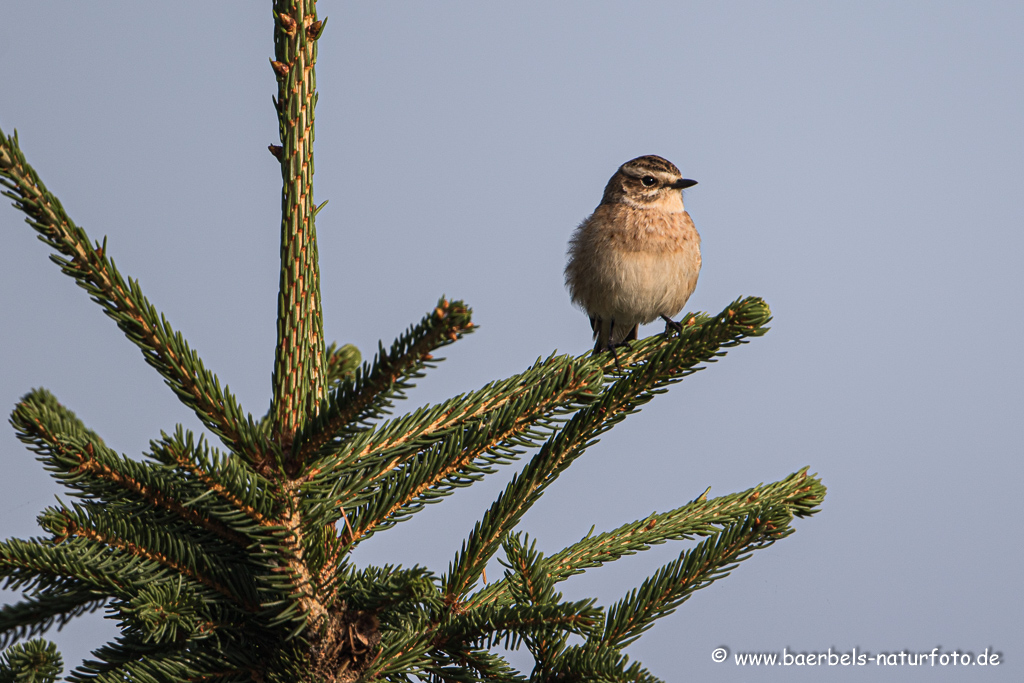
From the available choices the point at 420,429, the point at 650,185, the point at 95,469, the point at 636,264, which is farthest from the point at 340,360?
the point at 650,185

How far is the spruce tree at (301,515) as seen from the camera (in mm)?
2012

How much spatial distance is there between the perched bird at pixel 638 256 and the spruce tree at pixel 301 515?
387cm

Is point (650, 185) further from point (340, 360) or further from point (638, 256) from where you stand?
point (340, 360)

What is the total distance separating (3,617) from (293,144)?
1.71 metres

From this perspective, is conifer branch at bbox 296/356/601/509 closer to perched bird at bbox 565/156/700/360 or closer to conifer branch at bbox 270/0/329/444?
conifer branch at bbox 270/0/329/444

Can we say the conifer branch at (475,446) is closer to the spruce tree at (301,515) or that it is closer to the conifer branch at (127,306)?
the spruce tree at (301,515)

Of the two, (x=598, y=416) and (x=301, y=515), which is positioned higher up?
(x=598, y=416)

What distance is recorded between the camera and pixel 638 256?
6633 millimetres

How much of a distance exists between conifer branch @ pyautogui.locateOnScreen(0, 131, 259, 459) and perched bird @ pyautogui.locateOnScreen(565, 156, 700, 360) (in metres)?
4.65

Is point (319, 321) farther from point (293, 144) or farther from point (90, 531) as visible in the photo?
point (90, 531)

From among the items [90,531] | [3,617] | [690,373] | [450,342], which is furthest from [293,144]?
[3,617]

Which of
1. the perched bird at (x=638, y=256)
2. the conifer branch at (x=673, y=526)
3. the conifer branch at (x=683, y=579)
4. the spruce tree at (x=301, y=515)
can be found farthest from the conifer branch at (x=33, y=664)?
the perched bird at (x=638, y=256)

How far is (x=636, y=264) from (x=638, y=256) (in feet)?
0.23

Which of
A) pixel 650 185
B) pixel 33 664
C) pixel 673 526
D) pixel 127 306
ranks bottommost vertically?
pixel 33 664
